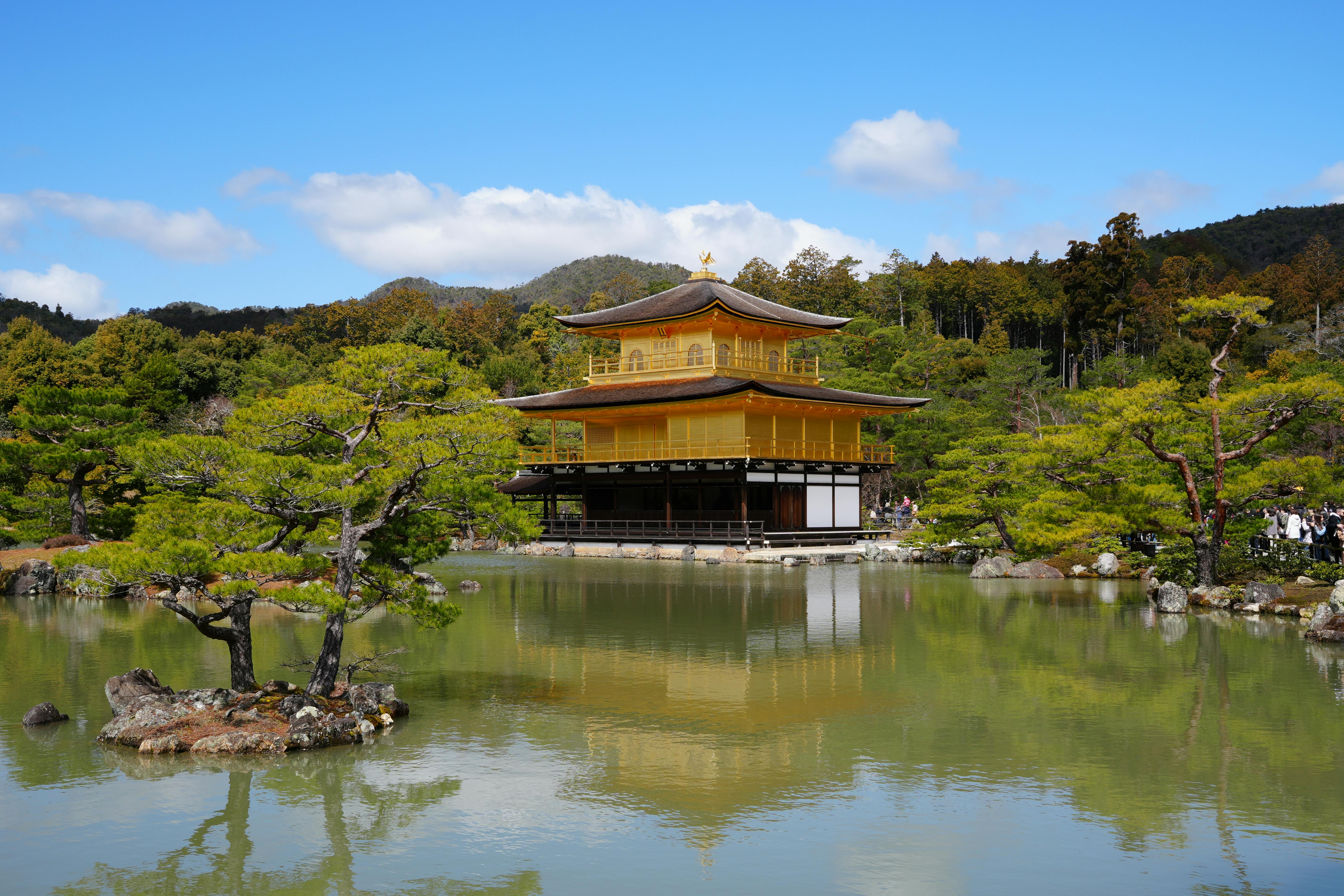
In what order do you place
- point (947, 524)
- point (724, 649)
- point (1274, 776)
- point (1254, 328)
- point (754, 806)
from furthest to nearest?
1. point (1254, 328)
2. point (947, 524)
3. point (724, 649)
4. point (1274, 776)
5. point (754, 806)

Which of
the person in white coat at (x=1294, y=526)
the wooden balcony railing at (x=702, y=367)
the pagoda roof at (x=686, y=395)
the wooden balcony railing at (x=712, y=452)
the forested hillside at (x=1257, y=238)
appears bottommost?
the person in white coat at (x=1294, y=526)

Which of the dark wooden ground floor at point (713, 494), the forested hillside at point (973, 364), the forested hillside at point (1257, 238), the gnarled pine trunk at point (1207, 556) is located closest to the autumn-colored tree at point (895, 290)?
the forested hillside at point (973, 364)

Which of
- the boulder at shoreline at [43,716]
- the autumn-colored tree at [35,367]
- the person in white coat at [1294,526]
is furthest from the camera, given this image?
the autumn-colored tree at [35,367]

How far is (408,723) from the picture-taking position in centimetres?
1168

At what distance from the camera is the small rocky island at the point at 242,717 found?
10.6m

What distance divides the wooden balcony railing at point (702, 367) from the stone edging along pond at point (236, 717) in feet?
90.1

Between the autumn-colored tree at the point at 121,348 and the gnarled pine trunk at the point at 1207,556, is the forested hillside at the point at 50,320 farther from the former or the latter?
the gnarled pine trunk at the point at 1207,556

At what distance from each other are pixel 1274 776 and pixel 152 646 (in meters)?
15.5

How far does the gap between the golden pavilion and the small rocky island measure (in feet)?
75.8

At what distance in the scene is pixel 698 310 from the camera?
1490 inches

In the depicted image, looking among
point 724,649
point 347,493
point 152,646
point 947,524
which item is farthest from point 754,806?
point 947,524

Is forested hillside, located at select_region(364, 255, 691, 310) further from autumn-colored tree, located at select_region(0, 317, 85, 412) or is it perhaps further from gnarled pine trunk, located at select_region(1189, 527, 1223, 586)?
gnarled pine trunk, located at select_region(1189, 527, 1223, 586)

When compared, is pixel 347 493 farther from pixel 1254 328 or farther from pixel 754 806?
pixel 1254 328

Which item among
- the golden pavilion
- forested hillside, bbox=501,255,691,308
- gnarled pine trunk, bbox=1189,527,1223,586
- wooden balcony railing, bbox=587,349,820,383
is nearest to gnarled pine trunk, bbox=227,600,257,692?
gnarled pine trunk, bbox=1189,527,1223,586
